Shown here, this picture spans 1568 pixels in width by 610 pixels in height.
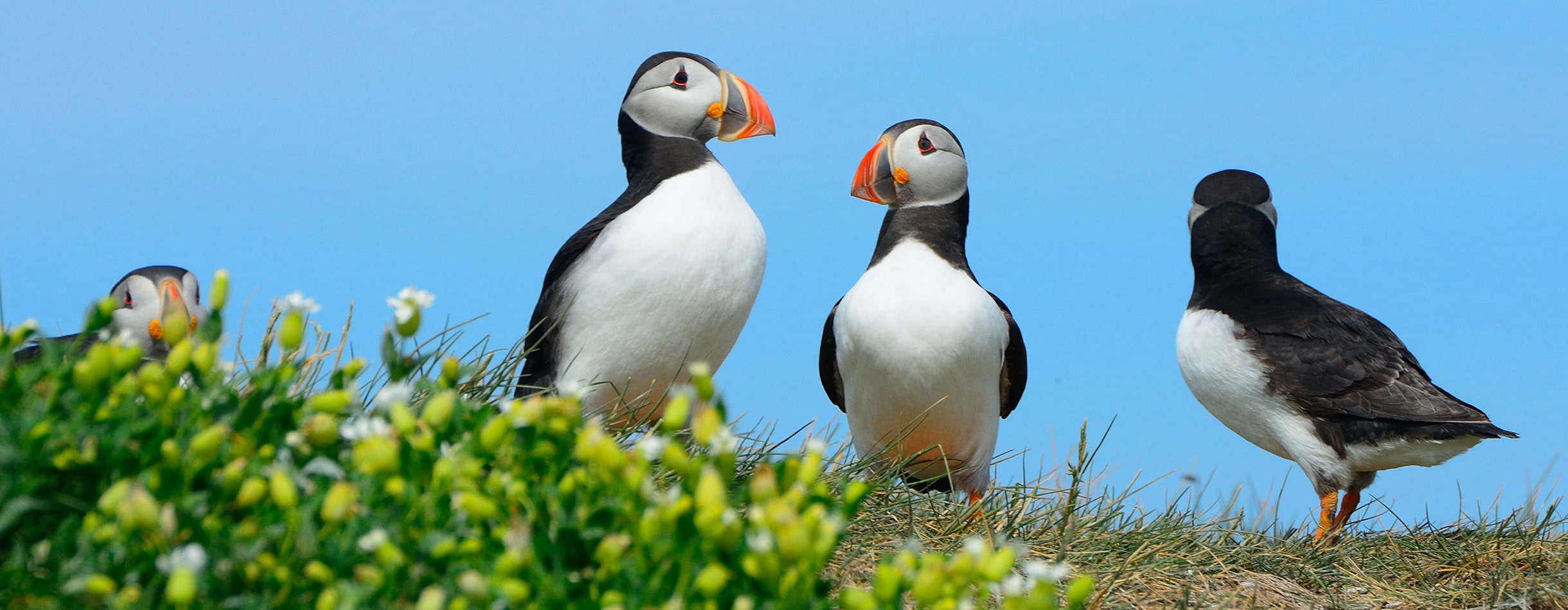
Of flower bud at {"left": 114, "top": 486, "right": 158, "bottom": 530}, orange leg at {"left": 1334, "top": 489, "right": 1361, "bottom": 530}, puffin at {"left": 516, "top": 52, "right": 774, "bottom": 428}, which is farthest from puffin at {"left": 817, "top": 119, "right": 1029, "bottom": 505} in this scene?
flower bud at {"left": 114, "top": 486, "right": 158, "bottom": 530}

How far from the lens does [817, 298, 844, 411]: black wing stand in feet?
21.2

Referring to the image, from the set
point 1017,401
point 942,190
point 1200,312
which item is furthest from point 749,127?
point 1200,312

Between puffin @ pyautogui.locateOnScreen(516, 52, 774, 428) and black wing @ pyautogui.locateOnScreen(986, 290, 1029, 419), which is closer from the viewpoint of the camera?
puffin @ pyautogui.locateOnScreen(516, 52, 774, 428)

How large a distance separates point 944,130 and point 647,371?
2072mm

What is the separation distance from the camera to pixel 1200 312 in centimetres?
707

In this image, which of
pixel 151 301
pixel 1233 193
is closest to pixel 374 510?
pixel 151 301

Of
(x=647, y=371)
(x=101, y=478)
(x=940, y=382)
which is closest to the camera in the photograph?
(x=101, y=478)

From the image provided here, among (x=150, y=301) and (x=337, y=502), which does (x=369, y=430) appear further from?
(x=150, y=301)

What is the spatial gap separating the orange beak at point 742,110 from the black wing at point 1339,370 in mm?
2934

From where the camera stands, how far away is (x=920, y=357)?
5773mm

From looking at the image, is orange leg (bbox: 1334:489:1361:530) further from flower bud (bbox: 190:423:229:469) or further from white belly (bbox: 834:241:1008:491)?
flower bud (bbox: 190:423:229:469)

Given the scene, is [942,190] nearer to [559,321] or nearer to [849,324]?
[849,324]

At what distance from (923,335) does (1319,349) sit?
233 cm

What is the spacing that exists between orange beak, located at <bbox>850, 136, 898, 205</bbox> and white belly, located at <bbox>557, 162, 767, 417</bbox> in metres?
0.96
